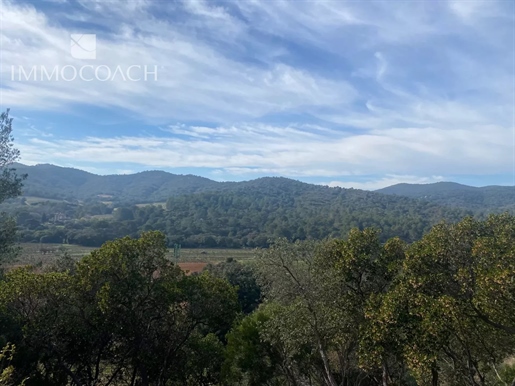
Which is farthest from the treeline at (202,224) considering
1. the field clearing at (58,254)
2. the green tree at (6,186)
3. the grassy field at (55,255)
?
the green tree at (6,186)

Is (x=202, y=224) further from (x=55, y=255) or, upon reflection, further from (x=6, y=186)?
(x=6, y=186)

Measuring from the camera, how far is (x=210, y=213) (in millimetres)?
167000

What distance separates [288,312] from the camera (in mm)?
12414

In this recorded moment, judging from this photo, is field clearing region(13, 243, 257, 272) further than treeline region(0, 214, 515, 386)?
Yes

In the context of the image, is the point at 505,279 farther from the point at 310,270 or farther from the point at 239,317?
the point at 239,317

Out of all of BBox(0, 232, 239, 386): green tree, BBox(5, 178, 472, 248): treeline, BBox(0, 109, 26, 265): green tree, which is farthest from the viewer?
BBox(5, 178, 472, 248): treeline

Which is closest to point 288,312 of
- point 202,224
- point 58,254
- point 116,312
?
point 116,312

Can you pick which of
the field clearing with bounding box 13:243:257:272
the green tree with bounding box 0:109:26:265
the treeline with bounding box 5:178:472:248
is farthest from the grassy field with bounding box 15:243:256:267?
the green tree with bounding box 0:109:26:265

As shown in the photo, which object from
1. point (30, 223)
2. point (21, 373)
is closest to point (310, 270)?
point (21, 373)

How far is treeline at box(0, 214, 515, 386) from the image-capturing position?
945 cm

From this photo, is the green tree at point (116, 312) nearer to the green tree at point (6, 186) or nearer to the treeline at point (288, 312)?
the treeline at point (288, 312)

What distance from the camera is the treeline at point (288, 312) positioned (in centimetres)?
945

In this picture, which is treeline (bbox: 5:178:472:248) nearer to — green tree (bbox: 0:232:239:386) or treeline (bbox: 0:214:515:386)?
treeline (bbox: 0:214:515:386)

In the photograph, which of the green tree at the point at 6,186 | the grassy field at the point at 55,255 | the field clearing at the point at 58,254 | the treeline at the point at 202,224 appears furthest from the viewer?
the treeline at the point at 202,224
